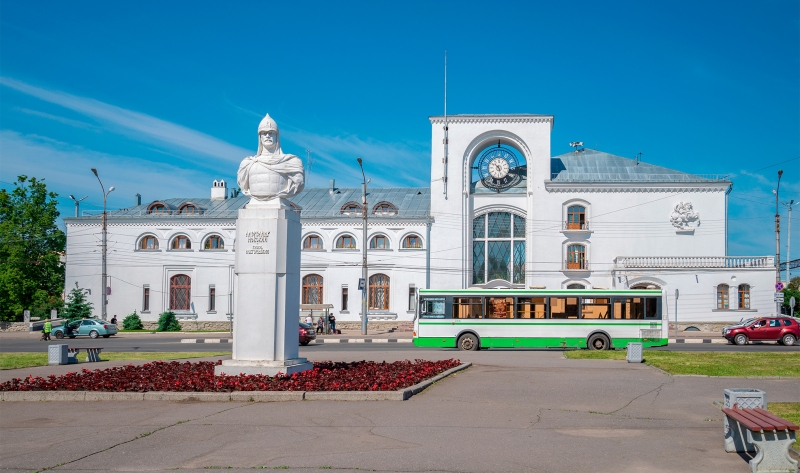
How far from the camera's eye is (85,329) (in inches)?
1752

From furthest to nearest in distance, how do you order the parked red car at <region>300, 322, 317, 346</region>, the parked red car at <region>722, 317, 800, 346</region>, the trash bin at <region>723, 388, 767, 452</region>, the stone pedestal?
the parked red car at <region>300, 322, 317, 346</region> → the parked red car at <region>722, 317, 800, 346</region> → the stone pedestal → the trash bin at <region>723, 388, 767, 452</region>

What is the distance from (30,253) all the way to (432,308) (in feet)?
144

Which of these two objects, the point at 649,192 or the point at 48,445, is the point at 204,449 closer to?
the point at 48,445

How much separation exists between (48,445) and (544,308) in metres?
22.1

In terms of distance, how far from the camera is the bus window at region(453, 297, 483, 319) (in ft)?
95.3

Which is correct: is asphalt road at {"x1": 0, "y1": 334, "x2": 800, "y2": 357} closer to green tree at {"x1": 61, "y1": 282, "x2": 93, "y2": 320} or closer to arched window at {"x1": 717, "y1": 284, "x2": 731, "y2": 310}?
arched window at {"x1": 717, "y1": 284, "x2": 731, "y2": 310}

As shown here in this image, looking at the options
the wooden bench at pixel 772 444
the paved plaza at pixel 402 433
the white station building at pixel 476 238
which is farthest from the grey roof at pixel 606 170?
the wooden bench at pixel 772 444

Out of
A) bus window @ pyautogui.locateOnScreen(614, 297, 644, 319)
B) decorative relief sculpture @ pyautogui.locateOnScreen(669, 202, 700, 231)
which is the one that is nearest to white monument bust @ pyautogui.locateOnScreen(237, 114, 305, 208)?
bus window @ pyautogui.locateOnScreen(614, 297, 644, 319)

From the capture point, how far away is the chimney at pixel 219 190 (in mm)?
58344

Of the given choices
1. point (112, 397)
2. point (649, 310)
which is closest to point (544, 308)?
point (649, 310)

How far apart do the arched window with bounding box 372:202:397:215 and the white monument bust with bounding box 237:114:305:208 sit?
37.6 m

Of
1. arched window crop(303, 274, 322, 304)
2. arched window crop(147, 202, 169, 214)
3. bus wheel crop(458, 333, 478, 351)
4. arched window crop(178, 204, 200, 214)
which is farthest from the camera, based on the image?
arched window crop(147, 202, 169, 214)

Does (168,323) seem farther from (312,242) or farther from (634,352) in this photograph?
(634,352)

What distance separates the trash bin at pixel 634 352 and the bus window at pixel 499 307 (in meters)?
7.57
